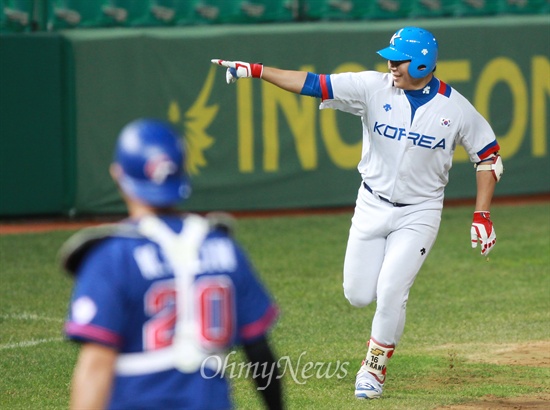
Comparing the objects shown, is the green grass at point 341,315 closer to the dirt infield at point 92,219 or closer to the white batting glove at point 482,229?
the dirt infield at point 92,219

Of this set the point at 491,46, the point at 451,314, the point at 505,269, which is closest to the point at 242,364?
the point at 451,314

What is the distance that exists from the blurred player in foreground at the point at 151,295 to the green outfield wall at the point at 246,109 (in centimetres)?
973

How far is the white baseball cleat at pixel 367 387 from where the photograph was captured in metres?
6.31

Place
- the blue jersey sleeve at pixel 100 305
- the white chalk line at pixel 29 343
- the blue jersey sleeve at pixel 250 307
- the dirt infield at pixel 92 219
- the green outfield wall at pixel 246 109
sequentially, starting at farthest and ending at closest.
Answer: the green outfield wall at pixel 246 109
the dirt infield at pixel 92 219
the white chalk line at pixel 29 343
the blue jersey sleeve at pixel 250 307
the blue jersey sleeve at pixel 100 305

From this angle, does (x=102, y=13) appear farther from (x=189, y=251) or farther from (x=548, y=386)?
(x=189, y=251)

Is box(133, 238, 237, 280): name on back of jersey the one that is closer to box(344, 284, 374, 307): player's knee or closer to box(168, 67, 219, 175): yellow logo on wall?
box(344, 284, 374, 307): player's knee

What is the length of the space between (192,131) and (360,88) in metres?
6.72

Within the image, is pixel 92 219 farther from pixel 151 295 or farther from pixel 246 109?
pixel 151 295

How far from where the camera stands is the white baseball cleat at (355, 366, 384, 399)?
6.31 m

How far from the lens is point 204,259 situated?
303 centimetres

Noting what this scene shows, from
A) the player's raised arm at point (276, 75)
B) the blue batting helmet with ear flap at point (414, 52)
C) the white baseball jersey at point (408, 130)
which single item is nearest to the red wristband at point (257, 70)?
the player's raised arm at point (276, 75)

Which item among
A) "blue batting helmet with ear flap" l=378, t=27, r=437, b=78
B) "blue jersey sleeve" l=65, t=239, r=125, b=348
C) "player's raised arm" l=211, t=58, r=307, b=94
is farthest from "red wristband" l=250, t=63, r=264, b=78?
"blue jersey sleeve" l=65, t=239, r=125, b=348

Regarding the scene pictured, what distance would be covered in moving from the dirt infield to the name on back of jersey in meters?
9.28

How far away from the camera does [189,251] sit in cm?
301
